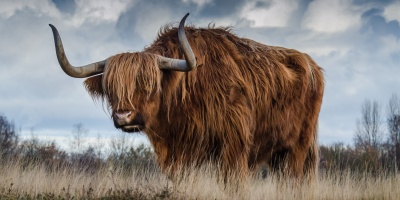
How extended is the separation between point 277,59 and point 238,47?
900 millimetres

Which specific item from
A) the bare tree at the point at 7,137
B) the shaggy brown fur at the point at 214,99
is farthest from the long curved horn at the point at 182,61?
the bare tree at the point at 7,137

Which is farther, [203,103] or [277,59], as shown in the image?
[277,59]

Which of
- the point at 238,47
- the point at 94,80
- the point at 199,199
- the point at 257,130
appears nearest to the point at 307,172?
the point at 257,130

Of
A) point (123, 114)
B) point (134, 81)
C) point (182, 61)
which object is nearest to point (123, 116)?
point (123, 114)

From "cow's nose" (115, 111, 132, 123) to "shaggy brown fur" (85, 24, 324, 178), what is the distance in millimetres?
72

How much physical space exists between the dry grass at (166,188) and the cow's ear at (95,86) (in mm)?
1185

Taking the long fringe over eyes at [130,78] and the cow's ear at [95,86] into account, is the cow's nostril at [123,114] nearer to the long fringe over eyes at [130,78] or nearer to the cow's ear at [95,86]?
the long fringe over eyes at [130,78]

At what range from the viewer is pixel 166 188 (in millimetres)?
7316

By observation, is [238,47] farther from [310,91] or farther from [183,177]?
[183,177]

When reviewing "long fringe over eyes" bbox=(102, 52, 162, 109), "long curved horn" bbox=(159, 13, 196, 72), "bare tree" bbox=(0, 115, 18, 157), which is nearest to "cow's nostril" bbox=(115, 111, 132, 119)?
"long fringe over eyes" bbox=(102, 52, 162, 109)

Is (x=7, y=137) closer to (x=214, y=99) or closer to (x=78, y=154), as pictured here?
(x=78, y=154)

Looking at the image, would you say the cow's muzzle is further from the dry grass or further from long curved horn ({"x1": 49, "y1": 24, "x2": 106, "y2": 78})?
long curved horn ({"x1": 49, "y1": 24, "x2": 106, "y2": 78})

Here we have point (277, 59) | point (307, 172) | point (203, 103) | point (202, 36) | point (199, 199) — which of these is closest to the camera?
point (199, 199)

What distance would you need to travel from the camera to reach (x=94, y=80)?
26.4ft
